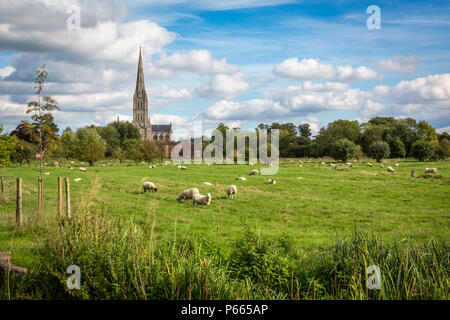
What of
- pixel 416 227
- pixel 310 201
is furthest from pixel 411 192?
pixel 416 227

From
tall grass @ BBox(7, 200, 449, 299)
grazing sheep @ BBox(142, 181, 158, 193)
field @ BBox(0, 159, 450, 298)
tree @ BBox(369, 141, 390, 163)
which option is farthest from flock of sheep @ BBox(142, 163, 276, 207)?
tree @ BBox(369, 141, 390, 163)

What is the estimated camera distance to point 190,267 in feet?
25.3

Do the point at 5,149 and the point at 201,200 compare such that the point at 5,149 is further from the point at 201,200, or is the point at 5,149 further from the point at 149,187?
the point at 201,200

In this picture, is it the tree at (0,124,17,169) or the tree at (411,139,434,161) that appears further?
the tree at (411,139,434,161)

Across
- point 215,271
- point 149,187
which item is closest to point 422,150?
point 149,187

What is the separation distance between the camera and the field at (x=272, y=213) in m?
11.8

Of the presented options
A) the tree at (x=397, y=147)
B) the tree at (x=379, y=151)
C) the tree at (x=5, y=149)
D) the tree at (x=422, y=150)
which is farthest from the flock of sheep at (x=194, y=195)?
the tree at (x=397, y=147)

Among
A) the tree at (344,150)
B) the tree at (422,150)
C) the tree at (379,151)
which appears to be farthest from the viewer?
the tree at (379,151)

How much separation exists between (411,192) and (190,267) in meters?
24.8

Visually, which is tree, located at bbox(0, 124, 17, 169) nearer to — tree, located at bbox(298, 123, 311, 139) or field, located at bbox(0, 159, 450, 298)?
field, located at bbox(0, 159, 450, 298)

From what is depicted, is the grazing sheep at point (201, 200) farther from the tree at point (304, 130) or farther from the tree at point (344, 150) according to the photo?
the tree at point (304, 130)

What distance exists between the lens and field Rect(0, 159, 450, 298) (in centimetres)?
1180
